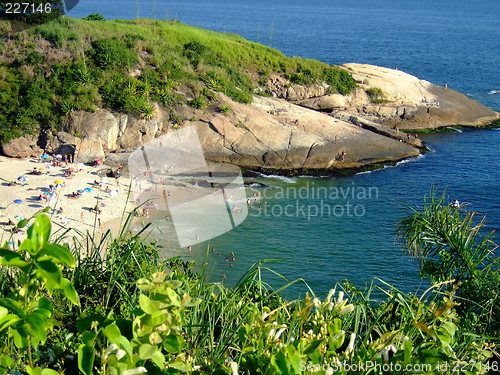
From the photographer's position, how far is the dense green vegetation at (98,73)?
32.8 metres

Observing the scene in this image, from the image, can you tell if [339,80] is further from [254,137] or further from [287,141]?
[254,137]

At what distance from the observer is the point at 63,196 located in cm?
2641

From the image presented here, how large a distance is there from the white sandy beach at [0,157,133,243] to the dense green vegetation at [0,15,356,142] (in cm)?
389

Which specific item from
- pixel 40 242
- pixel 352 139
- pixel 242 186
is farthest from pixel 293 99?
pixel 40 242

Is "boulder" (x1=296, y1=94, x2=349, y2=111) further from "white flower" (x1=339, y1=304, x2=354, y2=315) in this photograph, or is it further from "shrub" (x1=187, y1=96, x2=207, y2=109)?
"white flower" (x1=339, y1=304, x2=354, y2=315)

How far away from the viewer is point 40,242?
9.86 ft

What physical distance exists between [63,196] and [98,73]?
37.3 ft

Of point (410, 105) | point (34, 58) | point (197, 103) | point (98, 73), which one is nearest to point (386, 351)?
point (197, 103)

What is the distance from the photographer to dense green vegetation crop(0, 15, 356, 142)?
3275 centimetres

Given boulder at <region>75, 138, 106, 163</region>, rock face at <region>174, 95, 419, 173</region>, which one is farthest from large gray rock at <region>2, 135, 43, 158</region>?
rock face at <region>174, 95, 419, 173</region>

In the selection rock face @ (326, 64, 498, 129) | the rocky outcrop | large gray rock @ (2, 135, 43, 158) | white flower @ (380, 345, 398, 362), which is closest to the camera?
white flower @ (380, 345, 398, 362)

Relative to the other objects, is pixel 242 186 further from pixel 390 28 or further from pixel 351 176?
pixel 390 28

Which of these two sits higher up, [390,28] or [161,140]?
[390,28]

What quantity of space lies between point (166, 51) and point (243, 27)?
64117mm
